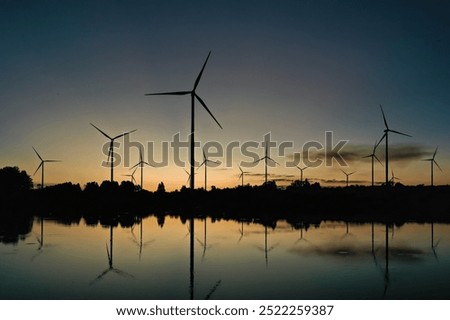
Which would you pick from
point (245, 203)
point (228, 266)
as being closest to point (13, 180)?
point (245, 203)

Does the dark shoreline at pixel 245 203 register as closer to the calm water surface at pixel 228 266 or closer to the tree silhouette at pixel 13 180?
the tree silhouette at pixel 13 180

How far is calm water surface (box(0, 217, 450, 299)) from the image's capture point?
1859 centimetres

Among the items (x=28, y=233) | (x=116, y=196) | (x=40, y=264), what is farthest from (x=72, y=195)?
(x=40, y=264)

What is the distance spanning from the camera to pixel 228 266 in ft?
80.3

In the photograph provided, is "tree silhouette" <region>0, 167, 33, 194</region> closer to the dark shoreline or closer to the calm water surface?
the dark shoreline

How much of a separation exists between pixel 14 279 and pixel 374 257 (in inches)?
757

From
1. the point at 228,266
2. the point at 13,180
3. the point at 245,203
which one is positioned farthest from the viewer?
the point at 13,180

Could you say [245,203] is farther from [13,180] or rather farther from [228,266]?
[228,266]

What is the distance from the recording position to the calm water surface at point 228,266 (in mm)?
18594

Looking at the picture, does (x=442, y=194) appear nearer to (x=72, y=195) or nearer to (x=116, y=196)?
(x=116, y=196)

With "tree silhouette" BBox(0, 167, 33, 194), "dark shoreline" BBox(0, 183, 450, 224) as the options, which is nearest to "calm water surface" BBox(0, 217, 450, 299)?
"dark shoreline" BBox(0, 183, 450, 224)

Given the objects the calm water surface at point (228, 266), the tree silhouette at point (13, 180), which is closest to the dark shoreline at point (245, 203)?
the tree silhouette at point (13, 180)

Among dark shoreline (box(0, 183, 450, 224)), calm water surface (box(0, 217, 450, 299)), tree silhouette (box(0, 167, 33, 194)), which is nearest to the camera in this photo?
calm water surface (box(0, 217, 450, 299))

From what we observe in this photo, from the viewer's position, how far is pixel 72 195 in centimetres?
12912
